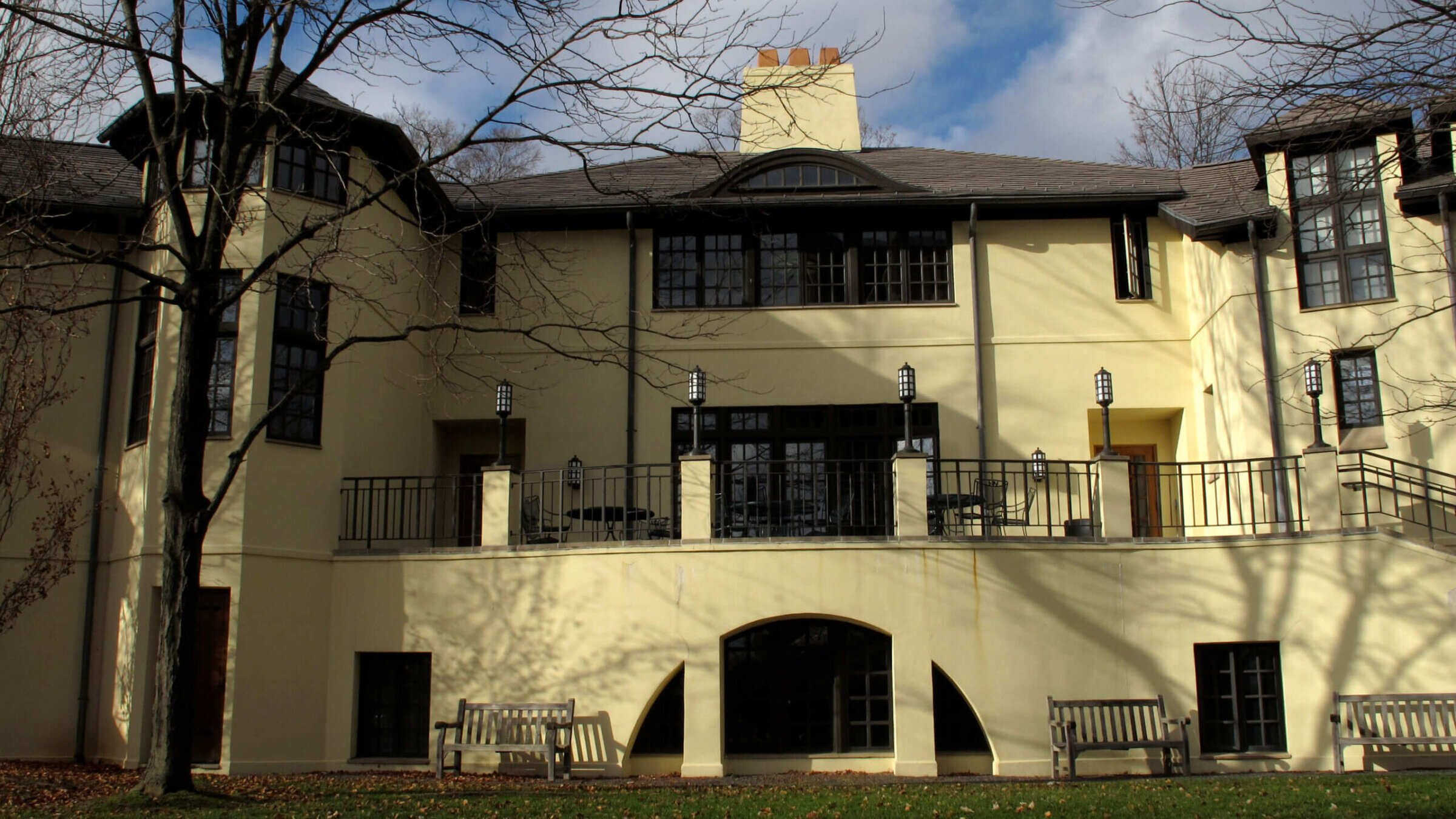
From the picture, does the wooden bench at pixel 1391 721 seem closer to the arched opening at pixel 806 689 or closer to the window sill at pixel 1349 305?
the arched opening at pixel 806 689

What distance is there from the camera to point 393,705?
14.3 m

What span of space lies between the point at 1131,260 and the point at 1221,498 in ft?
12.2

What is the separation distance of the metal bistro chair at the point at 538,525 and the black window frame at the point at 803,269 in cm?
360

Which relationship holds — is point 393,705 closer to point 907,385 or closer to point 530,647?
point 530,647

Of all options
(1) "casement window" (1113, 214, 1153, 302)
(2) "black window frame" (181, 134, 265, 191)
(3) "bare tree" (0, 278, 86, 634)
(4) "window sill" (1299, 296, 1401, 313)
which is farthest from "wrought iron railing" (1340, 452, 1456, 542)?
(3) "bare tree" (0, 278, 86, 634)

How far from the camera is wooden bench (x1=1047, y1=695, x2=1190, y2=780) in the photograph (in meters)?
12.4

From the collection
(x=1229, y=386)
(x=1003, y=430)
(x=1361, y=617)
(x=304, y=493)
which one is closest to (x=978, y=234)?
(x=1003, y=430)

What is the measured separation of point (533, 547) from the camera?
1395cm

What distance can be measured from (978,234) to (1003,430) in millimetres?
2943

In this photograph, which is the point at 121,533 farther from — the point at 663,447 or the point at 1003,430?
the point at 1003,430

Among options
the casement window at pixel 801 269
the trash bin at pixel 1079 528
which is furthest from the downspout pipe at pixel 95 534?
the trash bin at pixel 1079 528

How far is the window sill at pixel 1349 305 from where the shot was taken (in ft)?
50.7

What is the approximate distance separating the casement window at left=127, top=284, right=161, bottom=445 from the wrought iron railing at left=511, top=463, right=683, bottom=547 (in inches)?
186

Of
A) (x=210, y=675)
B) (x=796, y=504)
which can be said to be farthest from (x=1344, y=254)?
(x=210, y=675)
